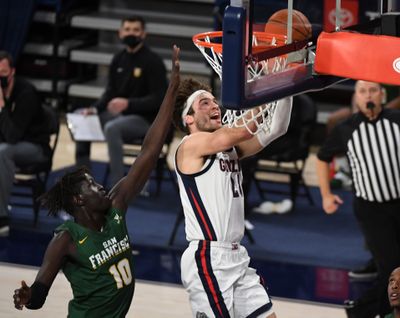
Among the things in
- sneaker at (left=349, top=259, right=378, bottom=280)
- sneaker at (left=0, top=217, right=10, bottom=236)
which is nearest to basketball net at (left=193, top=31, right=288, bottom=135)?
sneaker at (left=349, top=259, right=378, bottom=280)

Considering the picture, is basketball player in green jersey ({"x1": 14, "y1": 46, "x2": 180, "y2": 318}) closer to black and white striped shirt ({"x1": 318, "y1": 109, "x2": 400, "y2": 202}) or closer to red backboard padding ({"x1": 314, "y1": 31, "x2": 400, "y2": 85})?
red backboard padding ({"x1": 314, "y1": 31, "x2": 400, "y2": 85})

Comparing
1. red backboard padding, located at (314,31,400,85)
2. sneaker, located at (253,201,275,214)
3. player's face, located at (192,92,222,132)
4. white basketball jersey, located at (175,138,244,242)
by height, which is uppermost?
red backboard padding, located at (314,31,400,85)

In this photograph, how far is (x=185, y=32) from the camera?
1470 cm

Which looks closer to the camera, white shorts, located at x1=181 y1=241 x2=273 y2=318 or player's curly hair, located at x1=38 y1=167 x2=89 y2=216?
player's curly hair, located at x1=38 y1=167 x2=89 y2=216

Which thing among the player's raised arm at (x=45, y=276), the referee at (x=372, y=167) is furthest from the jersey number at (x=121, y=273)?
the referee at (x=372, y=167)

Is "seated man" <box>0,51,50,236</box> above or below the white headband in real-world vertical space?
below

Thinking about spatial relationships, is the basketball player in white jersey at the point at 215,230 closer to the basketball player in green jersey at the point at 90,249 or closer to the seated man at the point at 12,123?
the basketball player in green jersey at the point at 90,249

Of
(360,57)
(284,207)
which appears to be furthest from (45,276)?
(284,207)

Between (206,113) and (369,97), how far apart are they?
2110mm

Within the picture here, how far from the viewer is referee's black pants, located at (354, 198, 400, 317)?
7.73 meters

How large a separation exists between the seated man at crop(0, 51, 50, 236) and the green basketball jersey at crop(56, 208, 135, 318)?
4.61 metres

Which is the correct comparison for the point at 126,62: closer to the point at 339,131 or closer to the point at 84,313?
the point at 339,131

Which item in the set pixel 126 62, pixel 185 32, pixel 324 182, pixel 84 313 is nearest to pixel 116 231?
pixel 84 313

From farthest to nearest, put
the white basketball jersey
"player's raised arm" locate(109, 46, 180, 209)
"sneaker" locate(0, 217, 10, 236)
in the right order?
"sneaker" locate(0, 217, 10, 236) → the white basketball jersey → "player's raised arm" locate(109, 46, 180, 209)
